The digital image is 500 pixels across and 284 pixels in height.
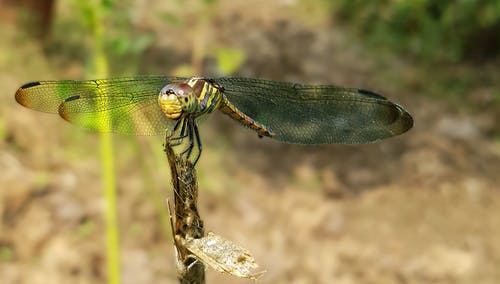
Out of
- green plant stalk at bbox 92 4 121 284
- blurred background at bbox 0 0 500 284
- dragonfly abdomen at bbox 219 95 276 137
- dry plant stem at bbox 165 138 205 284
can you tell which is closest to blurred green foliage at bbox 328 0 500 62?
blurred background at bbox 0 0 500 284

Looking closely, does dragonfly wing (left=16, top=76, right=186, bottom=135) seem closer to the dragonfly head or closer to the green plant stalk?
the green plant stalk

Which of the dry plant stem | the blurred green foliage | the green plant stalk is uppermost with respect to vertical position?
the blurred green foliage

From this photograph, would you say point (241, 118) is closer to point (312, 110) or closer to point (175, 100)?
point (312, 110)

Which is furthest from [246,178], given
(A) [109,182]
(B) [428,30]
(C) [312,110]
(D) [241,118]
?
(B) [428,30]

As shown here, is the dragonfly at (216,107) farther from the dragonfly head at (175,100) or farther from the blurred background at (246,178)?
the blurred background at (246,178)

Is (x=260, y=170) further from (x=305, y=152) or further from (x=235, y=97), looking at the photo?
(x=235, y=97)

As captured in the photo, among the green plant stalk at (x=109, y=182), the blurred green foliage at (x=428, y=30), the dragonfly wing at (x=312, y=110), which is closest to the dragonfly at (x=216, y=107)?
the dragonfly wing at (x=312, y=110)

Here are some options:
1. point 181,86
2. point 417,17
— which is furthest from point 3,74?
point 417,17
